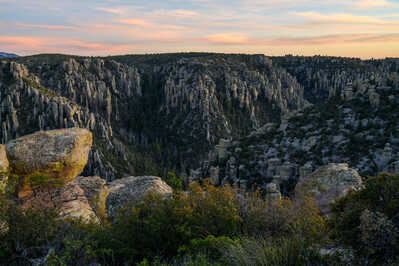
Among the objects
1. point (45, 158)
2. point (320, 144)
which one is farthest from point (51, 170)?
point (320, 144)

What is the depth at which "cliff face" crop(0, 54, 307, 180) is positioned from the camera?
84.6 meters

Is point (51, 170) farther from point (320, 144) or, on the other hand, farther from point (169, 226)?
point (320, 144)

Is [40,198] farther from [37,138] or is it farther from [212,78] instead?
[212,78]

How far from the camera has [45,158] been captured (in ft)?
48.6

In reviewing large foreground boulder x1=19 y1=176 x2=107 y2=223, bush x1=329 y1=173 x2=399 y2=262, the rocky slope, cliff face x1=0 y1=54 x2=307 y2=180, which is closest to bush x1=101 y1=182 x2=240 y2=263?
large foreground boulder x1=19 y1=176 x2=107 y2=223

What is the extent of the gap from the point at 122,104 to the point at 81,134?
414 ft

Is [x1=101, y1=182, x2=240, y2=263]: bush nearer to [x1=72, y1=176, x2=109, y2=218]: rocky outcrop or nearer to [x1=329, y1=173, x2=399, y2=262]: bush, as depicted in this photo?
[x1=329, y1=173, x2=399, y2=262]: bush

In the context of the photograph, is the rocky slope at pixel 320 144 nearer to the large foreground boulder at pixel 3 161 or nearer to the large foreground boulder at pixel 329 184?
the large foreground boulder at pixel 329 184

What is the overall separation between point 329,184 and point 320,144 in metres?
11.1

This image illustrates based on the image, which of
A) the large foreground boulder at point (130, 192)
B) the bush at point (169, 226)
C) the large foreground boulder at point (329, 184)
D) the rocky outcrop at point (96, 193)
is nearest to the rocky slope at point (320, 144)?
the large foreground boulder at point (329, 184)

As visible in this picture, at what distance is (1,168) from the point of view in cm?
1314

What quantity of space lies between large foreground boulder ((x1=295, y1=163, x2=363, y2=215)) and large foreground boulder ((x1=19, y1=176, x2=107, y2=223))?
10371 millimetres

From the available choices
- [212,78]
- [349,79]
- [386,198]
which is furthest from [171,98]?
[386,198]

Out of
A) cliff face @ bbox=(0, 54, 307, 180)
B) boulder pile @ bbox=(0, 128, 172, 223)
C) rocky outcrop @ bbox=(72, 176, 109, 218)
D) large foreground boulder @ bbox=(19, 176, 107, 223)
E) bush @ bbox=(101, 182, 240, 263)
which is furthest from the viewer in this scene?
cliff face @ bbox=(0, 54, 307, 180)
